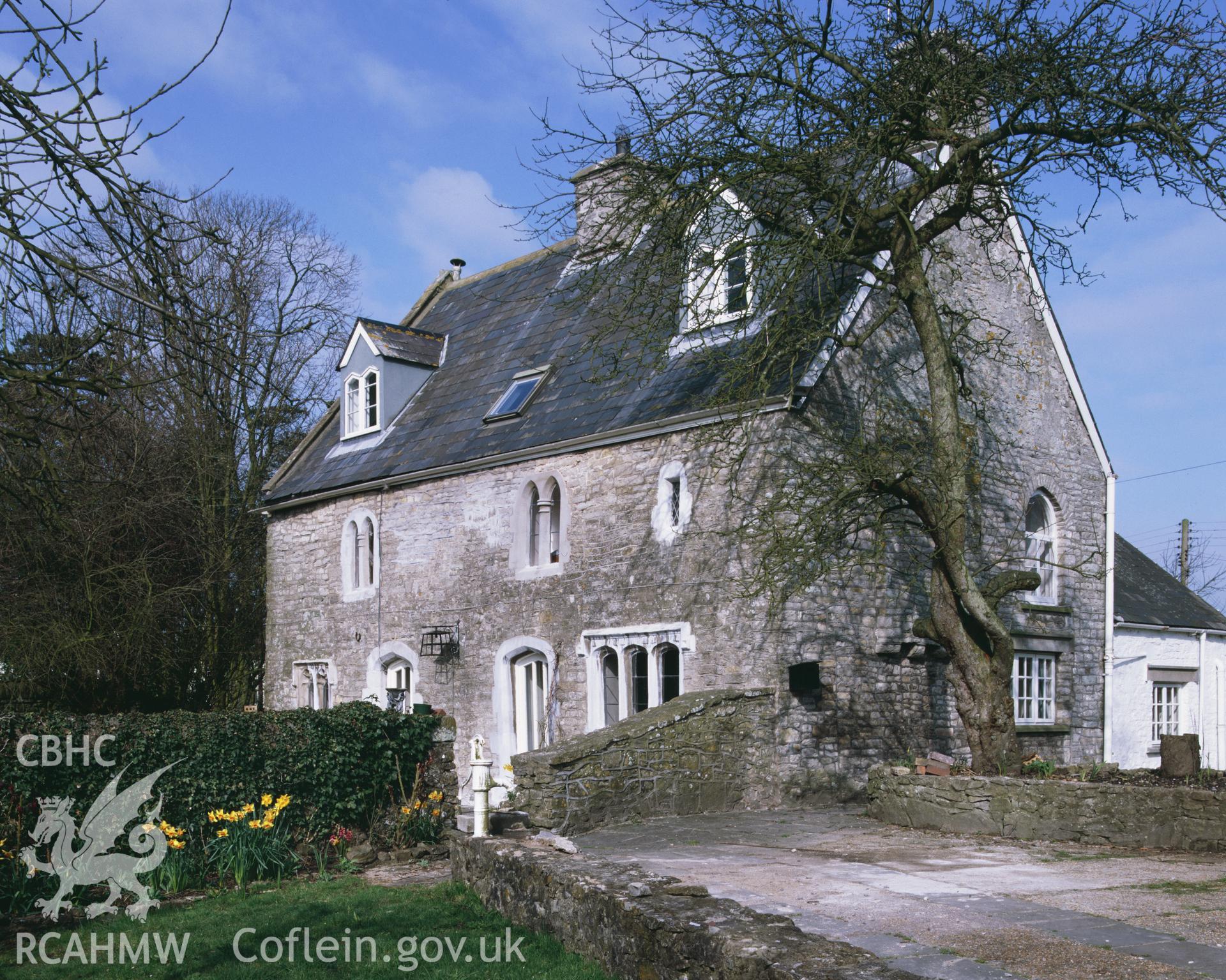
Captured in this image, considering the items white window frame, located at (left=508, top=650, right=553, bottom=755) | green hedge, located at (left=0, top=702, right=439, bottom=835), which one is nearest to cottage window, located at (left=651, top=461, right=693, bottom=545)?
white window frame, located at (left=508, top=650, right=553, bottom=755)

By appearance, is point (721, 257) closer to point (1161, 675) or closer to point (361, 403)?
point (361, 403)

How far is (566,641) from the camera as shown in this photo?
17.0 metres

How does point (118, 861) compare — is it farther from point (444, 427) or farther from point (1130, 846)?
point (444, 427)

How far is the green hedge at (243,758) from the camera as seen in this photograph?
10.3 meters

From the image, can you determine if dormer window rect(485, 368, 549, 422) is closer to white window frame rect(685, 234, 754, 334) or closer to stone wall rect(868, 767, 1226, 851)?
white window frame rect(685, 234, 754, 334)

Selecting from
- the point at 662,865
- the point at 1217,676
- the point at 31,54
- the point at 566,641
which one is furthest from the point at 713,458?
the point at 1217,676

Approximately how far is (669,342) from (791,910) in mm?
10541

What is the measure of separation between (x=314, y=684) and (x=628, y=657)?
333 inches

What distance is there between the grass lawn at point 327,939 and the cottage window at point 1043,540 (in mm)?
12082

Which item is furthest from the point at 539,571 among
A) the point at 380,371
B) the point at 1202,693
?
the point at 1202,693

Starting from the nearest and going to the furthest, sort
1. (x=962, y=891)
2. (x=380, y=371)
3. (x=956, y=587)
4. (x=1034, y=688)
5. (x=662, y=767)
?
(x=962, y=891)
(x=956, y=587)
(x=662, y=767)
(x=1034, y=688)
(x=380, y=371)

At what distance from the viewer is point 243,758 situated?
37.8 ft

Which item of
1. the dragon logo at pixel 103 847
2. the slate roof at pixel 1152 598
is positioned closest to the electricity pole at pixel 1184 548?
the slate roof at pixel 1152 598

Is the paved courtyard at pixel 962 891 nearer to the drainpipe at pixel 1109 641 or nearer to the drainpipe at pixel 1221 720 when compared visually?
the drainpipe at pixel 1109 641
